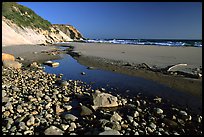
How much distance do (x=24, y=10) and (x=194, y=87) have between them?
5108cm

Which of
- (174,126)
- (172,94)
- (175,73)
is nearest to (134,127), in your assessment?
(174,126)

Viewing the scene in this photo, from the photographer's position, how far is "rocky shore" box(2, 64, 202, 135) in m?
4.33

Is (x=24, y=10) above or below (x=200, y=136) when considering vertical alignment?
above

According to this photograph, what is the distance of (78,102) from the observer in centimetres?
614

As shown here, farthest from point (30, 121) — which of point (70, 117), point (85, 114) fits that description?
point (85, 114)

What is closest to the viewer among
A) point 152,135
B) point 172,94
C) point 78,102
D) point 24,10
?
point 152,135

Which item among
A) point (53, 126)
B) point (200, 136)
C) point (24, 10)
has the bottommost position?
point (200, 136)

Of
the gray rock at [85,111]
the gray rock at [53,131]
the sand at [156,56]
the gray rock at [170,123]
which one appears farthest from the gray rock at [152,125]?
the sand at [156,56]

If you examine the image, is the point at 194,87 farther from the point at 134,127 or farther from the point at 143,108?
the point at 134,127

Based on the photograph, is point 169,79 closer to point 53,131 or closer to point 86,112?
point 86,112

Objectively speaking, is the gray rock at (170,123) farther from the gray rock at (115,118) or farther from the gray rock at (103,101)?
the gray rock at (103,101)

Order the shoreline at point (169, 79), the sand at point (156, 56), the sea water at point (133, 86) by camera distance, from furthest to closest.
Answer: the sand at point (156, 56)
the shoreline at point (169, 79)
the sea water at point (133, 86)

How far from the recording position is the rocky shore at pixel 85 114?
4332mm

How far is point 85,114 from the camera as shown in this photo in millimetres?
5219
